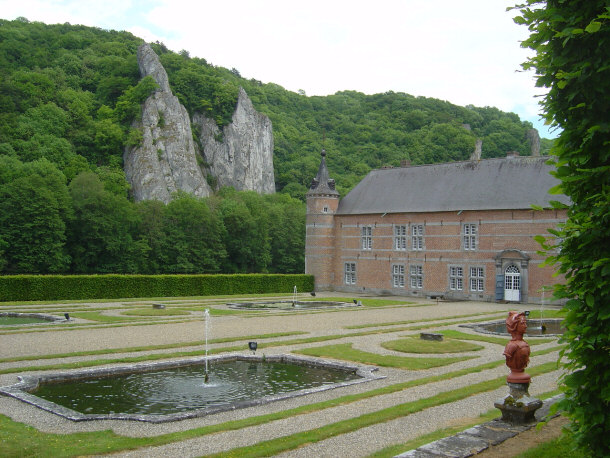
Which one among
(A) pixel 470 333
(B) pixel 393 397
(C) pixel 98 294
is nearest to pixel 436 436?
(B) pixel 393 397

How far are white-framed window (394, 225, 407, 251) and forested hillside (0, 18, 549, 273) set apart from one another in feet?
60.6

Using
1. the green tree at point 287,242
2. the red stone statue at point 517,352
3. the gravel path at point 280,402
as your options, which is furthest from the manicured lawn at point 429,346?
the green tree at point 287,242

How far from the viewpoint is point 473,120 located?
310 feet

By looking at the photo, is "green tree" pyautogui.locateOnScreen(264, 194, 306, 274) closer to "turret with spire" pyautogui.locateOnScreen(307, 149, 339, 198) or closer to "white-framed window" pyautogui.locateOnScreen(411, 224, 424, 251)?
"turret with spire" pyautogui.locateOnScreen(307, 149, 339, 198)

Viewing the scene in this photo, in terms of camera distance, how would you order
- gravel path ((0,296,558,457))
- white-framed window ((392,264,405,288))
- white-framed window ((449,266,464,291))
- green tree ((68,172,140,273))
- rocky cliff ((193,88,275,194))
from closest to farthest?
gravel path ((0,296,558,457))
white-framed window ((449,266,464,291))
white-framed window ((392,264,405,288))
green tree ((68,172,140,273))
rocky cliff ((193,88,275,194))

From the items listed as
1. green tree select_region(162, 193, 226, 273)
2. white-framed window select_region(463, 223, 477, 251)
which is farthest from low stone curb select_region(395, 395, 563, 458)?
green tree select_region(162, 193, 226, 273)

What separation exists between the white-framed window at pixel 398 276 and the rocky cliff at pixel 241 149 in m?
43.9

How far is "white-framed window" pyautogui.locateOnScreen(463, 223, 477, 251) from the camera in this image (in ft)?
116

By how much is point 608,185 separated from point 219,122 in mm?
79018

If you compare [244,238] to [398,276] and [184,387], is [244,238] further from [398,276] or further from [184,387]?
[184,387]

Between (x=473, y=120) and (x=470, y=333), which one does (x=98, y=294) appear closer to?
(x=470, y=333)

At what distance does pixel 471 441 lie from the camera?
7.02m

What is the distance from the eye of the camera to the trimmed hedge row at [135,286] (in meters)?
30.4

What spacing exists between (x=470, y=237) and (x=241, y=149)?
5138 centimetres
